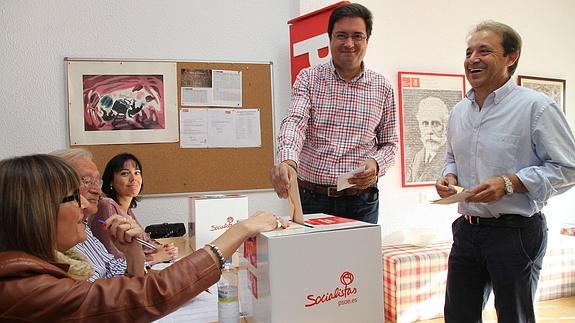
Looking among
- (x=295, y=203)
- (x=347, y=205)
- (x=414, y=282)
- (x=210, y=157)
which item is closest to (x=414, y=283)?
(x=414, y=282)

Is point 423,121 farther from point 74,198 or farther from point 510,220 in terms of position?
point 74,198

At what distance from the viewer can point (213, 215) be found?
7.63ft

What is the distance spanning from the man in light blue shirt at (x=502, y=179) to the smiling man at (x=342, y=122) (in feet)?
1.06

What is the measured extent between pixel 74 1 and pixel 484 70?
106 inches

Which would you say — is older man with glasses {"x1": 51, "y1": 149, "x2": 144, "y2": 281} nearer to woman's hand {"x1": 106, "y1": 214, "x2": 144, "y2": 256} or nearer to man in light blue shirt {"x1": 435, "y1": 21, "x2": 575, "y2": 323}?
woman's hand {"x1": 106, "y1": 214, "x2": 144, "y2": 256}

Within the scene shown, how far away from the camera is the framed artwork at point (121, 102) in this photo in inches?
118

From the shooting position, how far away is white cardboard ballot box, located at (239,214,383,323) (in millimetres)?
966

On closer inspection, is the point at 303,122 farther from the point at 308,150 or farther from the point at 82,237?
the point at 82,237

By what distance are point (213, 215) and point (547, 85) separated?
3.33 metres

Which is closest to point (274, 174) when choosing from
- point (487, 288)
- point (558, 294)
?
point (487, 288)

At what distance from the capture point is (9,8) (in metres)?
2.86

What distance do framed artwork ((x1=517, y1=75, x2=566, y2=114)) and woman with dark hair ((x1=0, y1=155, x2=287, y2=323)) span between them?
3692mm

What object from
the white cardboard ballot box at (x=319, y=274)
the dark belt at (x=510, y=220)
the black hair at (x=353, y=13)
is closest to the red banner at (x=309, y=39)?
the black hair at (x=353, y=13)

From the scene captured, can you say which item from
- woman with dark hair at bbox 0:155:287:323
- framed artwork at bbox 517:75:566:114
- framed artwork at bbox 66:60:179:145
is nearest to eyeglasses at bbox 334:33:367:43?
woman with dark hair at bbox 0:155:287:323
